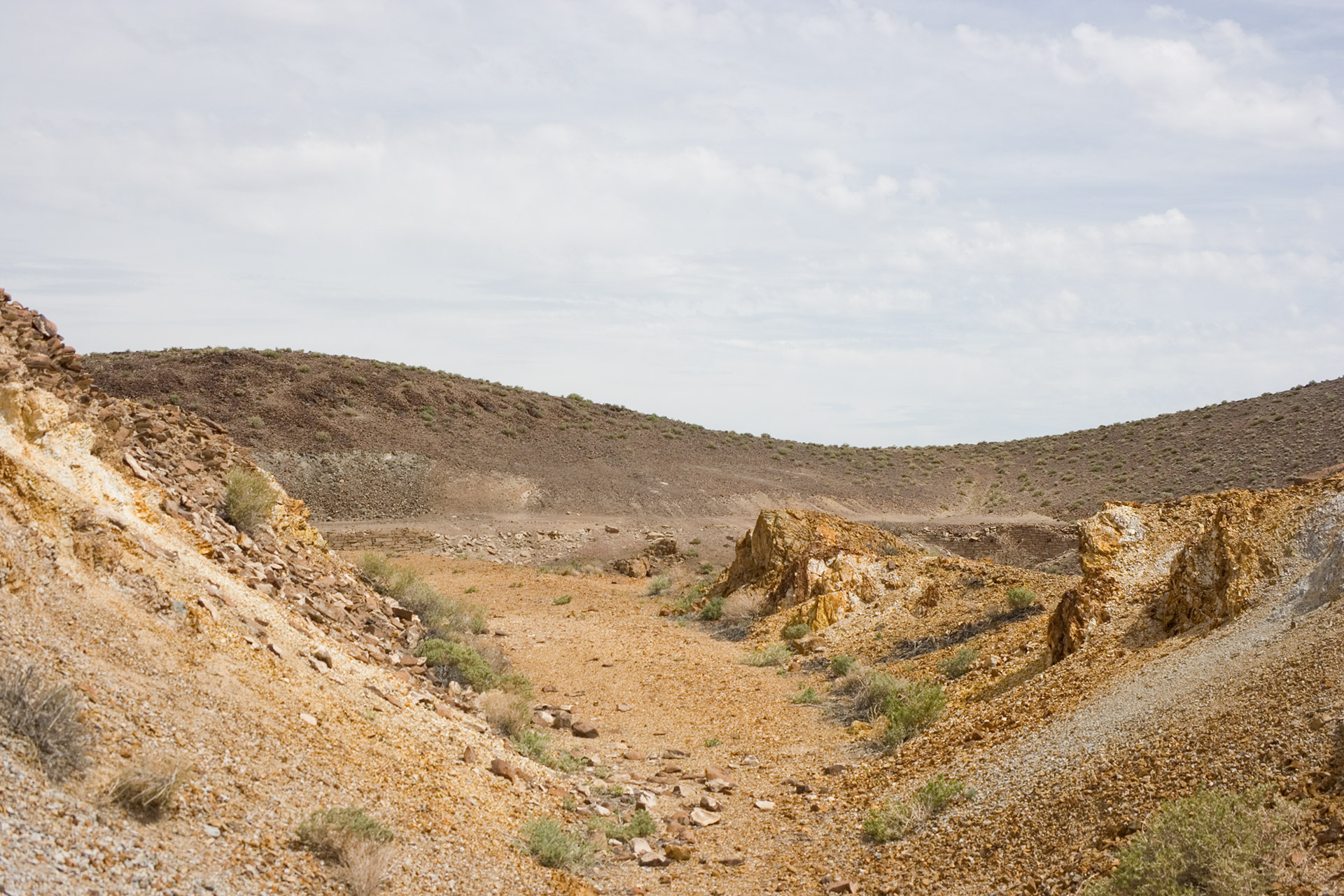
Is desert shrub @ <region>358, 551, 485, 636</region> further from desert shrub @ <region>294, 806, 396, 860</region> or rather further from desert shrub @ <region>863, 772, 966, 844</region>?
desert shrub @ <region>294, 806, 396, 860</region>

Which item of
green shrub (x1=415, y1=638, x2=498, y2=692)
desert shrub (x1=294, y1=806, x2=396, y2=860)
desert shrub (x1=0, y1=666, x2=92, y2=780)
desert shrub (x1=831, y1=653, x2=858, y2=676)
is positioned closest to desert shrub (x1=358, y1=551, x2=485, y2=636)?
green shrub (x1=415, y1=638, x2=498, y2=692)

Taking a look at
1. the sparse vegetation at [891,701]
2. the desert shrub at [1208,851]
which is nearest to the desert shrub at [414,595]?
the sparse vegetation at [891,701]

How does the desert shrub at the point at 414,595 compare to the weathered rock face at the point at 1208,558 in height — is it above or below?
below

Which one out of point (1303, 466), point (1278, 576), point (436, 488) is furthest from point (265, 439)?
point (1303, 466)

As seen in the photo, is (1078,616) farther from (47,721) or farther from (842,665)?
(47,721)

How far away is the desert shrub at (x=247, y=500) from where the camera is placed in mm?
11844

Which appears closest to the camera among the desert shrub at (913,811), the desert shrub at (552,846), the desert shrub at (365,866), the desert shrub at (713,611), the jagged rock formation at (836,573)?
the desert shrub at (365,866)

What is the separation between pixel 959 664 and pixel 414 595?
8144 millimetres

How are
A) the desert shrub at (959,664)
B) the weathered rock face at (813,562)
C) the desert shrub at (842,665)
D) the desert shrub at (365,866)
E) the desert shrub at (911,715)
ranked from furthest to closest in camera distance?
the weathered rock face at (813,562), the desert shrub at (842,665), the desert shrub at (959,664), the desert shrub at (911,715), the desert shrub at (365,866)

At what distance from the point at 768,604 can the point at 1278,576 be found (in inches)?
485

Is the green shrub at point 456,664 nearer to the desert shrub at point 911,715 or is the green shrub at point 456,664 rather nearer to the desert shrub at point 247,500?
the desert shrub at point 247,500

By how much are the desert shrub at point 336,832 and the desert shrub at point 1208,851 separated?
14.4 ft

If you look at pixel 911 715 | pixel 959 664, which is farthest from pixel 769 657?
pixel 911 715

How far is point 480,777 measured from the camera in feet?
27.8
